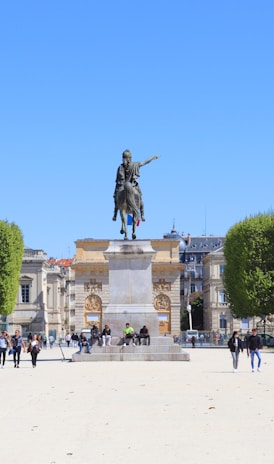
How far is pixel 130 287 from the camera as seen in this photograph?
37.6 meters

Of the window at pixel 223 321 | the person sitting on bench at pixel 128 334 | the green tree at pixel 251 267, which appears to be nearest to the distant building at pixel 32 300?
the window at pixel 223 321

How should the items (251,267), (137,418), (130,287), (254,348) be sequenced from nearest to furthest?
1. (137,418)
2. (254,348)
3. (130,287)
4. (251,267)

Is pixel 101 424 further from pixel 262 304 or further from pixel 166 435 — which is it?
pixel 262 304

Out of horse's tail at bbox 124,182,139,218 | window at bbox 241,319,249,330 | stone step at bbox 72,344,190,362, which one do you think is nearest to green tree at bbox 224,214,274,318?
horse's tail at bbox 124,182,139,218

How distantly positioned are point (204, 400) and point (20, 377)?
10.6m

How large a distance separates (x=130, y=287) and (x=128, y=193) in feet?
12.6

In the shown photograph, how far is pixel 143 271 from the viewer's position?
37.8 m

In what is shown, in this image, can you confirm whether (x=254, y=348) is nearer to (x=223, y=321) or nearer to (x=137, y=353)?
(x=137, y=353)

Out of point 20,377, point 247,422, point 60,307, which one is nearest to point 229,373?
point 20,377

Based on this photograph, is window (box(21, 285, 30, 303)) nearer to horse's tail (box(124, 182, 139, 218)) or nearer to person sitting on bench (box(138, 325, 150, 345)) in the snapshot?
horse's tail (box(124, 182, 139, 218))

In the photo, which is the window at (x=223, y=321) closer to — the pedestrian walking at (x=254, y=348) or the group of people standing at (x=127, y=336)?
the group of people standing at (x=127, y=336)

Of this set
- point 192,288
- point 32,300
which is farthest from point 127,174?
point 192,288

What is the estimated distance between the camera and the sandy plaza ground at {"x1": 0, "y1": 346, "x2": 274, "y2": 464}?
1241cm

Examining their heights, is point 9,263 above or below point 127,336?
above
